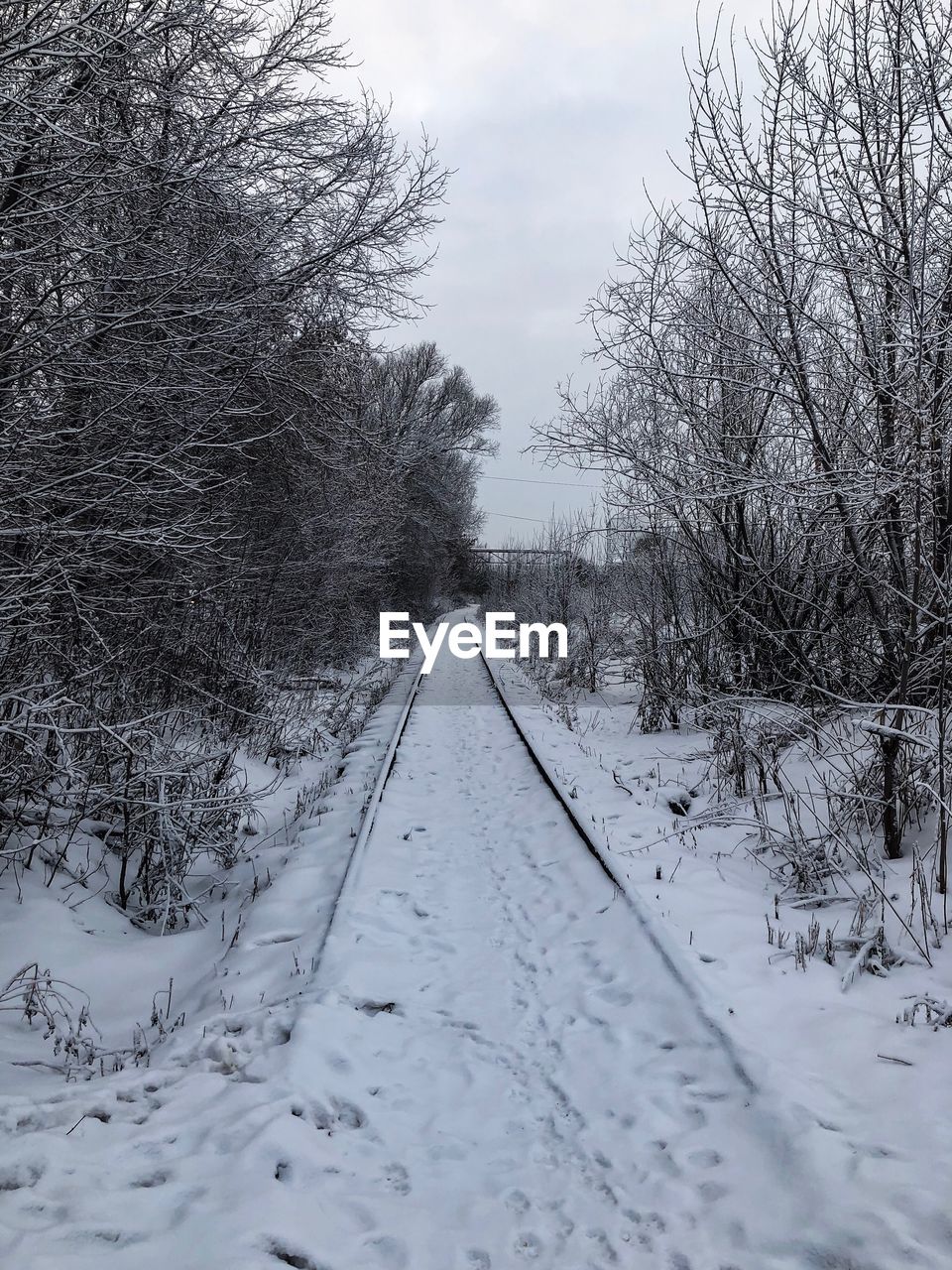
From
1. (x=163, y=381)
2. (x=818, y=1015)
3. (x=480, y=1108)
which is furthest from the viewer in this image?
(x=163, y=381)

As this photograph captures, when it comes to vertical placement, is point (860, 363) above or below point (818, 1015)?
above

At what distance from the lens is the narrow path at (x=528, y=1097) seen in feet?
7.97

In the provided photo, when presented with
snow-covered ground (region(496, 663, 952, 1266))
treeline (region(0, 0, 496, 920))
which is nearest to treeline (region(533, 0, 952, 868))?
snow-covered ground (region(496, 663, 952, 1266))

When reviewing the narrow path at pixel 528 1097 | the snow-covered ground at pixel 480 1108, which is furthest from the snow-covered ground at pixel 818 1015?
the narrow path at pixel 528 1097

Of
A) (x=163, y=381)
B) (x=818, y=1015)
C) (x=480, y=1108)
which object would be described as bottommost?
(x=480, y=1108)

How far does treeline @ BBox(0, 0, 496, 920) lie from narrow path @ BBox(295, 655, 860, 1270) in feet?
5.58

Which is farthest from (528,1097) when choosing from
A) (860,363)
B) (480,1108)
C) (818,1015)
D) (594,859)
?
(860,363)

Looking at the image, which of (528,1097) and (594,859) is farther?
(594,859)

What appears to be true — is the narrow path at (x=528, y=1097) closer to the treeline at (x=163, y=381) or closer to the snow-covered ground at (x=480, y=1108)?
the snow-covered ground at (x=480, y=1108)

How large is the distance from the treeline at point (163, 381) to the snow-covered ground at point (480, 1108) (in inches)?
52.0

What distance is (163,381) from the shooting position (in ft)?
17.1

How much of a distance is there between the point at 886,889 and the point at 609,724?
727 centimetres

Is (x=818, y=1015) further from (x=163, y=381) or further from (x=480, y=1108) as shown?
(x=163, y=381)

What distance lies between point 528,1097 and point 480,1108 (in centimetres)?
22
